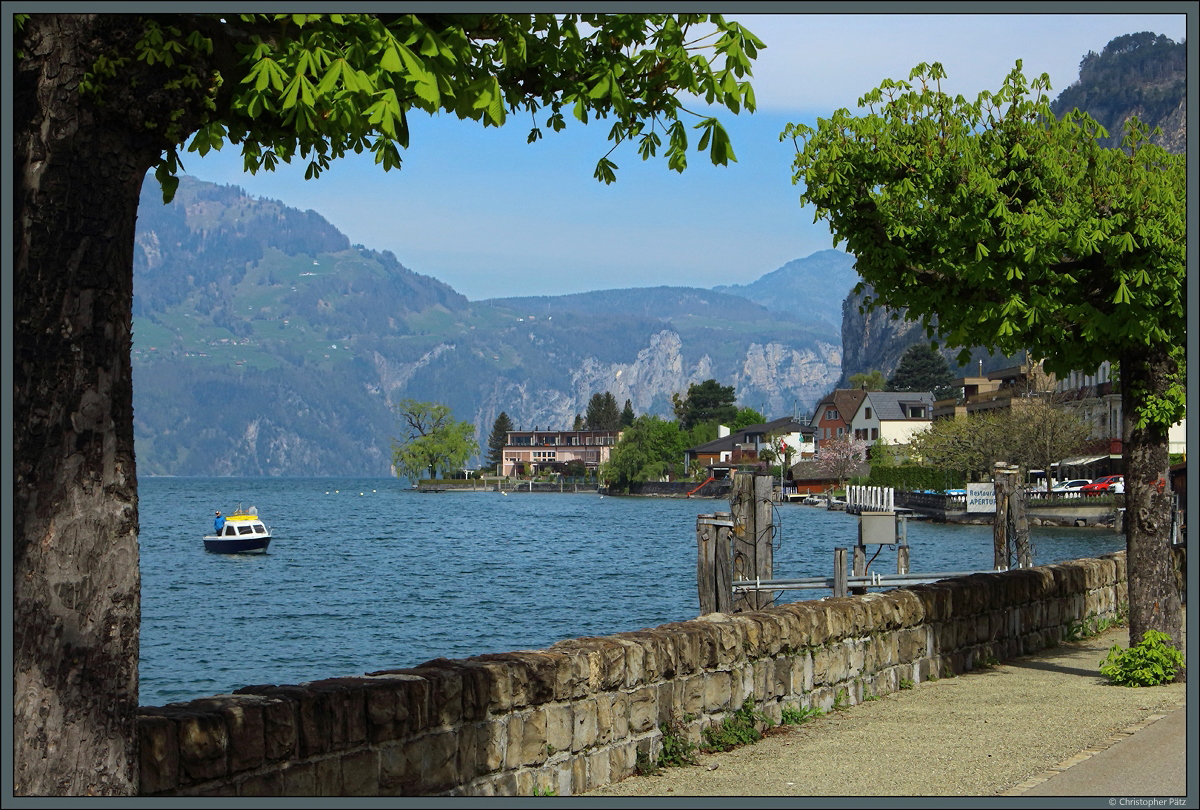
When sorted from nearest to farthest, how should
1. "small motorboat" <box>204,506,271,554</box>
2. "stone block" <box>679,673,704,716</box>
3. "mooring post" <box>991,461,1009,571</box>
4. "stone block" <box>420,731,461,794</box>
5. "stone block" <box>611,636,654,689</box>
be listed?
"stone block" <box>420,731,461,794</box>, "stone block" <box>611,636,654,689</box>, "stone block" <box>679,673,704,716</box>, "mooring post" <box>991,461,1009,571</box>, "small motorboat" <box>204,506,271,554</box>

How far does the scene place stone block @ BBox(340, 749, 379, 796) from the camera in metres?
6.66

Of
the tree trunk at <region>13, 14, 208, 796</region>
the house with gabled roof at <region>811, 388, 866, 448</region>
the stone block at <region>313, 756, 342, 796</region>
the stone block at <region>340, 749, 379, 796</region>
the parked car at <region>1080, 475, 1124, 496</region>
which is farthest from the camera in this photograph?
the house with gabled roof at <region>811, 388, 866, 448</region>

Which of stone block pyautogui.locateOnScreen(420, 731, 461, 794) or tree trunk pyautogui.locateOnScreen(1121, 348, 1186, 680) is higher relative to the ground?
tree trunk pyautogui.locateOnScreen(1121, 348, 1186, 680)

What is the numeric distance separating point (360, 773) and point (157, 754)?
1.35 metres

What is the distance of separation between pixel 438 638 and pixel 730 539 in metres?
20.0

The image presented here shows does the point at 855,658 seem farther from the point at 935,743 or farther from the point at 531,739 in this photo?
the point at 531,739

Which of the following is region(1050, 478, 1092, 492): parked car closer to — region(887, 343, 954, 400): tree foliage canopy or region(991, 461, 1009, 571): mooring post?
region(991, 461, 1009, 571): mooring post

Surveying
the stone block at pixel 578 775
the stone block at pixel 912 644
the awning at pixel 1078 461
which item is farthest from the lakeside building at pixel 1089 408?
the stone block at pixel 578 775

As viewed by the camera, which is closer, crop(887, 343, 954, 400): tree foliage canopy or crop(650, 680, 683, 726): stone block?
crop(650, 680, 683, 726): stone block

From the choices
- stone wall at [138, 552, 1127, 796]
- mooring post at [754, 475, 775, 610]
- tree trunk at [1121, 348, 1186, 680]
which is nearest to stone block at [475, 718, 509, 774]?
stone wall at [138, 552, 1127, 796]

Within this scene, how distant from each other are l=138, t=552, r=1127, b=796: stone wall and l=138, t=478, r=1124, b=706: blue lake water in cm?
1096

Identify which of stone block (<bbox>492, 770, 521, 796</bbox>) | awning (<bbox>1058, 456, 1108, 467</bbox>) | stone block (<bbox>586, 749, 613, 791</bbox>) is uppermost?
awning (<bbox>1058, 456, 1108, 467</bbox>)

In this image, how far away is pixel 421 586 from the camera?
54531mm

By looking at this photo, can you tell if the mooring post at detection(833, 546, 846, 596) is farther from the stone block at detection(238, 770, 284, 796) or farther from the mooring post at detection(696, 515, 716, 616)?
the stone block at detection(238, 770, 284, 796)
